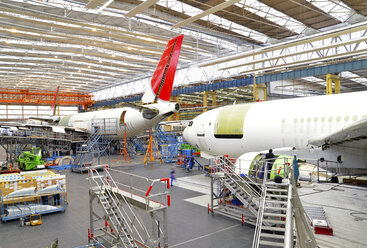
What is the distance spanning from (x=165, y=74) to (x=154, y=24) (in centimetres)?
803

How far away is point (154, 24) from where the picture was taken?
27.0 meters

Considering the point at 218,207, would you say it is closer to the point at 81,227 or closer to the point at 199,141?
the point at 81,227

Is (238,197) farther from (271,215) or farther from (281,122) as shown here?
(281,122)

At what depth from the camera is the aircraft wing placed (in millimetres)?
8705

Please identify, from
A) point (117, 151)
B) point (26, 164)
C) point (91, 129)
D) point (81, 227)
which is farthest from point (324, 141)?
point (117, 151)

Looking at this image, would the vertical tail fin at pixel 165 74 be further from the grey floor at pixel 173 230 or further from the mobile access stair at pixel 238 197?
the mobile access stair at pixel 238 197

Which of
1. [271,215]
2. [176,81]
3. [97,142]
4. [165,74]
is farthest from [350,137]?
[176,81]

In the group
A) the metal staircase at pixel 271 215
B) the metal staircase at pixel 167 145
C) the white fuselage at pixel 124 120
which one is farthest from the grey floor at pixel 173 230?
the metal staircase at pixel 167 145

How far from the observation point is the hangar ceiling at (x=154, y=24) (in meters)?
21.8

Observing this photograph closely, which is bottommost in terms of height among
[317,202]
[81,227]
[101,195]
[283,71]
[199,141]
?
[81,227]

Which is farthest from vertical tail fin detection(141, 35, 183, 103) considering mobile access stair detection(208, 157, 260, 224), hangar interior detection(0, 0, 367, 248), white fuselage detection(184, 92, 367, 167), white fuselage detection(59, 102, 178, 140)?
Result: mobile access stair detection(208, 157, 260, 224)

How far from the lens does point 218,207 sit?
494 inches

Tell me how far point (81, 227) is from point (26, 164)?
54.9 ft

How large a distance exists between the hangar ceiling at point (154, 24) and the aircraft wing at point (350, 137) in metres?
8.40
